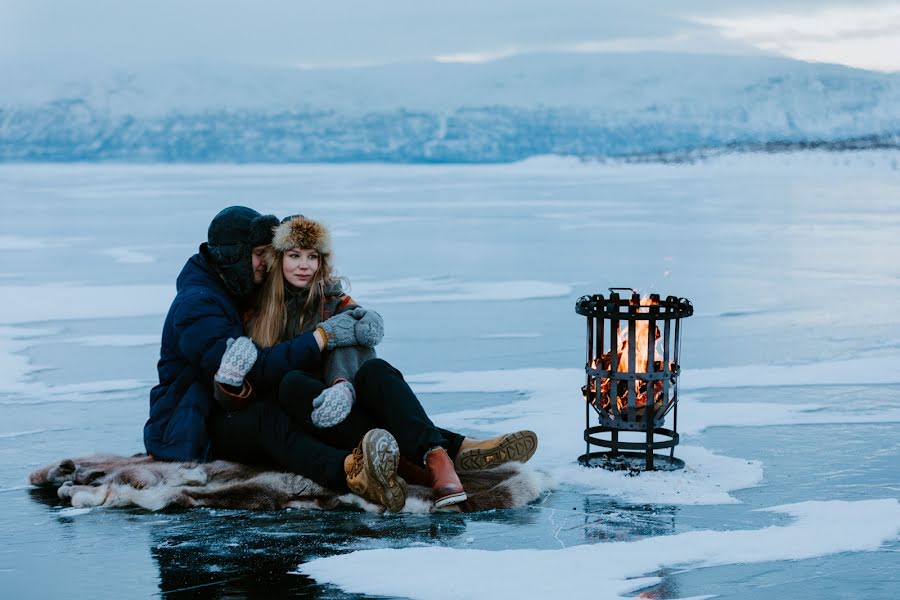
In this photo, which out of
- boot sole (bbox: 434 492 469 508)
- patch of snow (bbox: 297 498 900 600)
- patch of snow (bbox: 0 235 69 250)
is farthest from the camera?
patch of snow (bbox: 0 235 69 250)

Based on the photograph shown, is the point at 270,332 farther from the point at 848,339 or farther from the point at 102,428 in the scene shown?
the point at 848,339

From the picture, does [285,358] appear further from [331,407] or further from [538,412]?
[538,412]

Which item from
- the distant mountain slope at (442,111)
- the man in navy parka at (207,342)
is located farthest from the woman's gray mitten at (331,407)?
the distant mountain slope at (442,111)

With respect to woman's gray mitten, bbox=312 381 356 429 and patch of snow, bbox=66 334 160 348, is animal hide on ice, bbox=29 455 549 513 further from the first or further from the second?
A: patch of snow, bbox=66 334 160 348

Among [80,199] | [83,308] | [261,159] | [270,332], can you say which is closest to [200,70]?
[261,159]

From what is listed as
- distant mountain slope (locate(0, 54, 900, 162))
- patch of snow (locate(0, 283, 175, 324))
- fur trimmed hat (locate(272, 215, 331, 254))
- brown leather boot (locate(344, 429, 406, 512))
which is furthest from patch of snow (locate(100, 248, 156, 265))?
distant mountain slope (locate(0, 54, 900, 162))

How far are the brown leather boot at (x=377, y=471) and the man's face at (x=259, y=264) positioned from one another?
1024 mm

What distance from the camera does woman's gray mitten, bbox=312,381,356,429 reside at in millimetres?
5246

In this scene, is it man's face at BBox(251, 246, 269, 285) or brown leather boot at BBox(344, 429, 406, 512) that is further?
man's face at BBox(251, 246, 269, 285)

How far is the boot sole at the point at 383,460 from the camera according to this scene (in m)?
4.95

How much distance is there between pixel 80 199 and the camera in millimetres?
30828

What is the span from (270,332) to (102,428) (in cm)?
176

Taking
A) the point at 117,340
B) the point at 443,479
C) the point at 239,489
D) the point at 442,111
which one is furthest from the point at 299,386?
the point at 442,111

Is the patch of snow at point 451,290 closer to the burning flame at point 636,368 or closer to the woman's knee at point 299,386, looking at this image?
the burning flame at point 636,368
